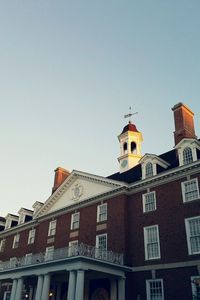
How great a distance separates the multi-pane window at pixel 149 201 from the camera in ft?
82.6

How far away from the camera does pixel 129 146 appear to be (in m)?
37.7

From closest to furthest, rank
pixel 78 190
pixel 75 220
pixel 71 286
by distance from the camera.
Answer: pixel 71 286 → pixel 75 220 → pixel 78 190

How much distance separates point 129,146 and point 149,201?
12.9 meters

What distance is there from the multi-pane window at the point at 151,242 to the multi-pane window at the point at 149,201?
156cm

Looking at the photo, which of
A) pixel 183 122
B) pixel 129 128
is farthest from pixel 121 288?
pixel 129 128

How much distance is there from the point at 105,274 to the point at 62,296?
697 centimetres

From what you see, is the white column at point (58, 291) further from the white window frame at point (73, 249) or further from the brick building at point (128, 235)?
the white window frame at point (73, 249)

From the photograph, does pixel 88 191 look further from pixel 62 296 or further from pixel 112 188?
pixel 62 296

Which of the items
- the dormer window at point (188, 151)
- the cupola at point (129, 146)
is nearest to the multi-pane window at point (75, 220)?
→ the cupola at point (129, 146)

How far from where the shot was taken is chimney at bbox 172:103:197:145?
28.0 m

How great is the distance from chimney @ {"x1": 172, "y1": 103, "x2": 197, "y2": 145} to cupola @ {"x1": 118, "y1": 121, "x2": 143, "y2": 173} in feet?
28.9

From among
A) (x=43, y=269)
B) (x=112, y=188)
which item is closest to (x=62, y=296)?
(x=43, y=269)

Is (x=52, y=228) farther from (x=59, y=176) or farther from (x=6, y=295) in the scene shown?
(x=6, y=295)

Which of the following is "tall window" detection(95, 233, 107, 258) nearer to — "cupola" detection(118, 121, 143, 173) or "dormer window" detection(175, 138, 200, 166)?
"dormer window" detection(175, 138, 200, 166)
